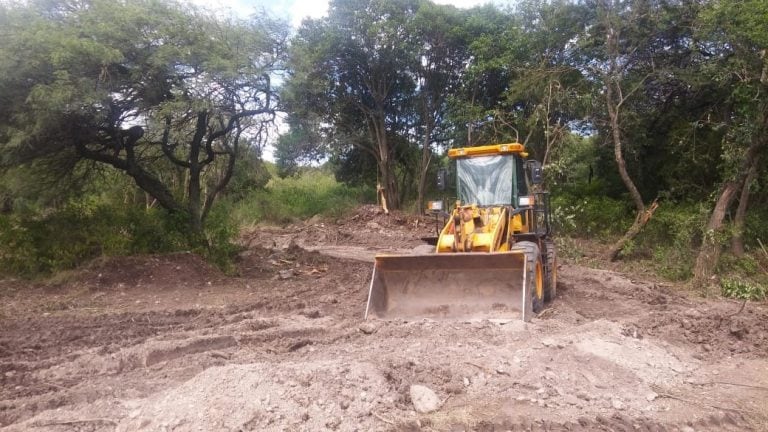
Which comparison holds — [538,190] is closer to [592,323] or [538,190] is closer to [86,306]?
[592,323]

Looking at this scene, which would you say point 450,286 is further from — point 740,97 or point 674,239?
point 674,239

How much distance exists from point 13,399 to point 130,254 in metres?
7.52

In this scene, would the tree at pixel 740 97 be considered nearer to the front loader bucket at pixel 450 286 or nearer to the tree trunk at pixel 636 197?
the tree trunk at pixel 636 197

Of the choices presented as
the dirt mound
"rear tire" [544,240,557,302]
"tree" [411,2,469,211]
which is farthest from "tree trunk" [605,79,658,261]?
the dirt mound

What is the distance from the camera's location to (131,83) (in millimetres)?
11133

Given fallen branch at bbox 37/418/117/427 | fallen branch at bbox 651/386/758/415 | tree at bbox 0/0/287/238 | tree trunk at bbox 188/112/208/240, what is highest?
tree at bbox 0/0/287/238

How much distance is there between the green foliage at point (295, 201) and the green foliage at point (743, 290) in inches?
719

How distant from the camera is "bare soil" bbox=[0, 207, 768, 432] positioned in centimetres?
456

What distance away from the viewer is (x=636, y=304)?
31.5ft

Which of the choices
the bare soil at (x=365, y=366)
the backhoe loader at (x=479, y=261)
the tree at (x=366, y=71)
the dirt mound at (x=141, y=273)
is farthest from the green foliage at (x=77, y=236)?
the tree at (x=366, y=71)

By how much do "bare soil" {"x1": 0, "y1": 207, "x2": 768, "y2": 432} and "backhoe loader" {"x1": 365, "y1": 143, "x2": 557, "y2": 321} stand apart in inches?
20.1

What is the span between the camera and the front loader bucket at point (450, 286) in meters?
7.76

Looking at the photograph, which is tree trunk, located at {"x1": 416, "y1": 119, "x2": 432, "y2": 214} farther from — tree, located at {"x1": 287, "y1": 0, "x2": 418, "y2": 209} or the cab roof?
the cab roof

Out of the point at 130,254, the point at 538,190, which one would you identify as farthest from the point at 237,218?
the point at 538,190
